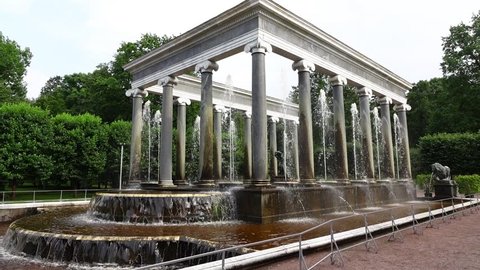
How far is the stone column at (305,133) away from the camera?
20.2 m

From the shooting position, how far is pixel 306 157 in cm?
2028

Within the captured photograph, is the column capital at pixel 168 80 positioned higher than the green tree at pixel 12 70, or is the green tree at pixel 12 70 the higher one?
the green tree at pixel 12 70

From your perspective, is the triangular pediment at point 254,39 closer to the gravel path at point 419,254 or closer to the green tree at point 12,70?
the gravel path at point 419,254

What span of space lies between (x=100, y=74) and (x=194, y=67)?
39.7m

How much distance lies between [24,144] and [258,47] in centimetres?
2467

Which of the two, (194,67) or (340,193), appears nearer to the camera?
(340,193)

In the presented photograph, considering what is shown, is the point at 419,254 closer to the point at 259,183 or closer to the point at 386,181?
the point at 259,183

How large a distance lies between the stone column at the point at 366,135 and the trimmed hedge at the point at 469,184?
15115mm

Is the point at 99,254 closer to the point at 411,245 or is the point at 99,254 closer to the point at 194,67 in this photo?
the point at 411,245

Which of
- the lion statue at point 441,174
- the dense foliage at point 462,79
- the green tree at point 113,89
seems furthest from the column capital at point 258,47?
the dense foliage at point 462,79

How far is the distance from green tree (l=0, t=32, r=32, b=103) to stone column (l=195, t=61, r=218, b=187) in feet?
115

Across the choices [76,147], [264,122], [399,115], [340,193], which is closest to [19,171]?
[76,147]

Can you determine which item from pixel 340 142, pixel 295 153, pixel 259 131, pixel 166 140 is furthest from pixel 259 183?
pixel 295 153

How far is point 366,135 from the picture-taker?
2709 cm
